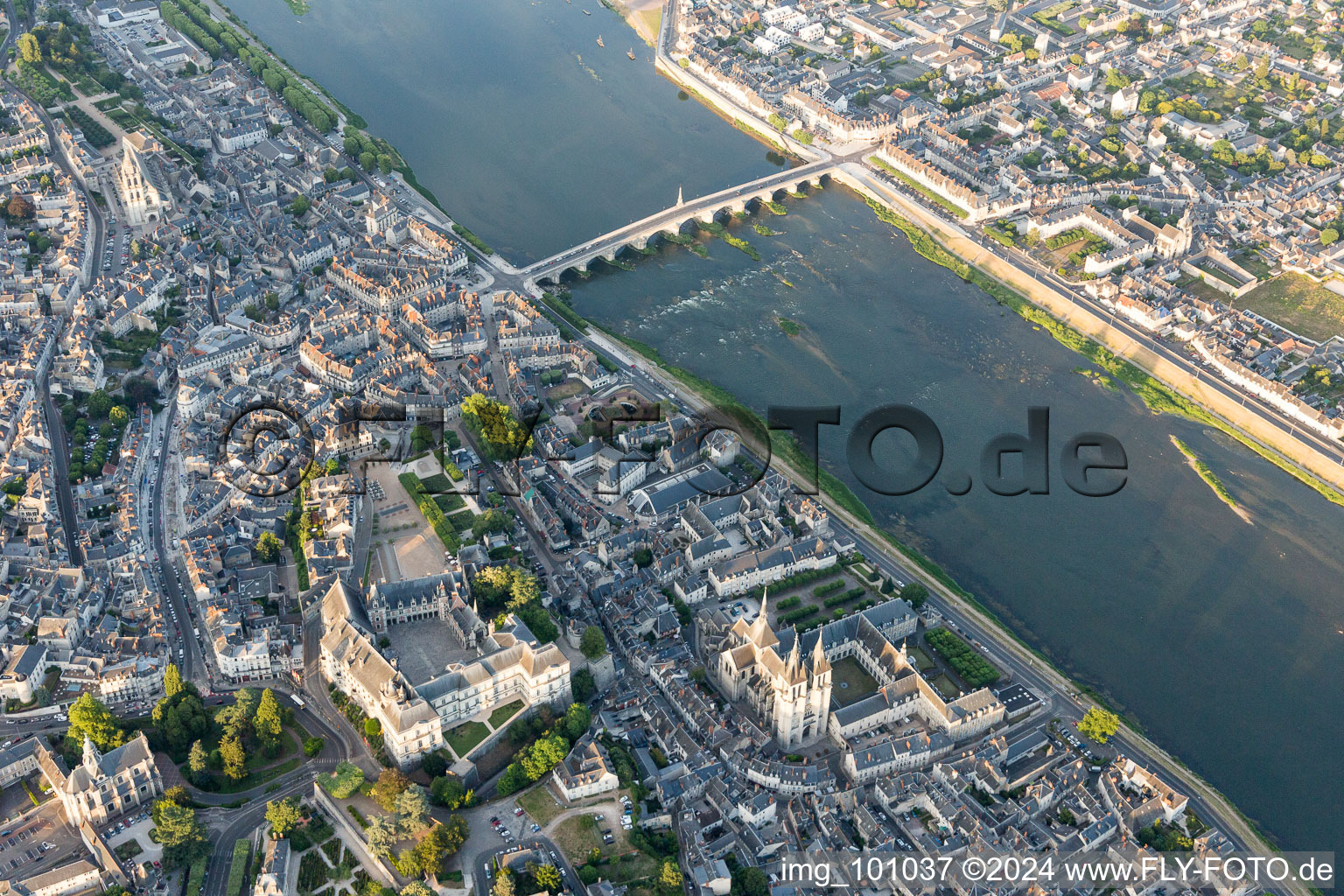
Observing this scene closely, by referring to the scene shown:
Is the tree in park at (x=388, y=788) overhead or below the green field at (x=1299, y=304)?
below

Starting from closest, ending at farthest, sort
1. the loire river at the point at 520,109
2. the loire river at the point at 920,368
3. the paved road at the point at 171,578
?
1. the paved road at the point at 171,578
2. the loire river at the point at 920,368
3. the loire river at the point at 520,109

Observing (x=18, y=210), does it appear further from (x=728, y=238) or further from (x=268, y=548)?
(x=728, y=238)

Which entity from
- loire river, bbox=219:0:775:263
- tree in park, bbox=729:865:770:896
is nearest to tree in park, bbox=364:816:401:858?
tree in park, bbox=729:865:770:896

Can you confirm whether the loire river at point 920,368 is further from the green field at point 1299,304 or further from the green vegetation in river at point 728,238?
the green field at point 1299,304

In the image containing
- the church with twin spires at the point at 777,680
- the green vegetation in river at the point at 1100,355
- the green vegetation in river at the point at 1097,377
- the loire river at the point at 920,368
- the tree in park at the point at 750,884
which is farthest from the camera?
the green vegetation in river at the point at 1097,377

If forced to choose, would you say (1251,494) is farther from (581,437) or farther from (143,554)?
(143,554)

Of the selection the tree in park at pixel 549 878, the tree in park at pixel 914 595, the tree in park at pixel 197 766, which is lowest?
the tree in park at pixel 197 766

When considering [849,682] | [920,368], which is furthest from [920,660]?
[920,368]

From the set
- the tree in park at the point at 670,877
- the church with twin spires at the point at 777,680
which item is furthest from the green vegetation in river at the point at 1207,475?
the tree in park at the point at 670,877
